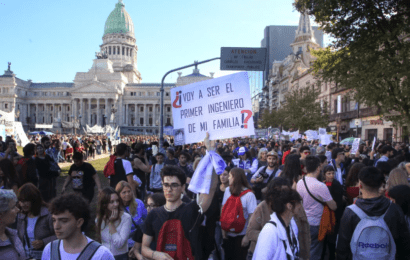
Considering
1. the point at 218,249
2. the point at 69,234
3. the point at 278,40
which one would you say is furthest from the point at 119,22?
the point at 69,234

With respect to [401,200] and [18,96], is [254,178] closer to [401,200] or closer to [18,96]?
[401,200]

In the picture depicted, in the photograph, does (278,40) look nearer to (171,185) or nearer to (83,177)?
(83,177)

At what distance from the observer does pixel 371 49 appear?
13875 millimetres

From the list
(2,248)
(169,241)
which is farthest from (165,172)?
(2,248)

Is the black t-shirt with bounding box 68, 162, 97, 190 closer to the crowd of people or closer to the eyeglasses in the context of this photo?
the crowd of people

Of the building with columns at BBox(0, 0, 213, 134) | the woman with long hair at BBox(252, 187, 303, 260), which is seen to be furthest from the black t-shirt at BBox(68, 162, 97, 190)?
the building with columns at BBox(0, 0, 213, 134)

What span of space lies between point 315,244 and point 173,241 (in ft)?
9.12

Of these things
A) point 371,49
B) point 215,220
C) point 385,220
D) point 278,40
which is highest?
point 278,40

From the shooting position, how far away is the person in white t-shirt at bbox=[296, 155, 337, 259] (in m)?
4.80

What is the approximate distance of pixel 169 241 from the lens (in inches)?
120

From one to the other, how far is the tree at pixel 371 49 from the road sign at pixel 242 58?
9.53 ft

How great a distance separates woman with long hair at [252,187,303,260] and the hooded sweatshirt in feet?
2.56

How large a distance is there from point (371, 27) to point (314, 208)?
457 inches

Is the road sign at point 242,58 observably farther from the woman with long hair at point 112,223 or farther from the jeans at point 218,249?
the woman with long hair at point 112,223
